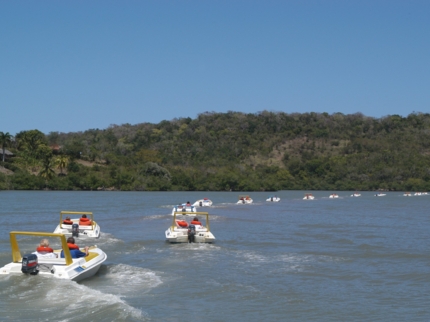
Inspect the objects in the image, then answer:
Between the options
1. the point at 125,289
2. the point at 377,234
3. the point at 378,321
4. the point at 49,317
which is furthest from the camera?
the point at 377,234

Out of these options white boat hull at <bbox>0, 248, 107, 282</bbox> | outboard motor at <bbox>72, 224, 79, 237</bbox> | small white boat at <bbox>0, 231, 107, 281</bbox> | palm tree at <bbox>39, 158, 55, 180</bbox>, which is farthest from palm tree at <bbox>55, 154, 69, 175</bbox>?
small white boat at <bbox>0, 231, 107, 281</bbox>

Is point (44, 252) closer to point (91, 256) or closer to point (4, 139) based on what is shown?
point (91, 256)

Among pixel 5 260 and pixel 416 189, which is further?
pixel 416 189

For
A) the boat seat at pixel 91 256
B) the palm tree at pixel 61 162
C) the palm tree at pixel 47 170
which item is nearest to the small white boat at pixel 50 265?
the boat seat at pixel 91 256

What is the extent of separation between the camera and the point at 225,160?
16512 centimetres

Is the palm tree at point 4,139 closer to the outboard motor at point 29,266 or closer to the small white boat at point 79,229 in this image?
the small white boat at point 79,229

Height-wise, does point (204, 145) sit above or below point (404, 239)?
above

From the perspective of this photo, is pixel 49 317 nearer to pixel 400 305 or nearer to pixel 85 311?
pixel 85 311

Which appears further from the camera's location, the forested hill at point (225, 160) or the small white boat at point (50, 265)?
the forested hill at point (225, 160)

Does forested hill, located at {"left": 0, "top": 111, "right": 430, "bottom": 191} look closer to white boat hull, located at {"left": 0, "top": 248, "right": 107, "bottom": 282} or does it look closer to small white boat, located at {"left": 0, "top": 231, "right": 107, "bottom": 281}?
white boat hull, located at {"left": 0, "top": 248, "right": 107, "bottom": 282}

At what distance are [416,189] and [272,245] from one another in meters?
125

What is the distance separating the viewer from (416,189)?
145875 millimetres

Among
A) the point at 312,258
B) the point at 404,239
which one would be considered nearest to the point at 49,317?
the point at 312,258

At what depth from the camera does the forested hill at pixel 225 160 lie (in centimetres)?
11969
